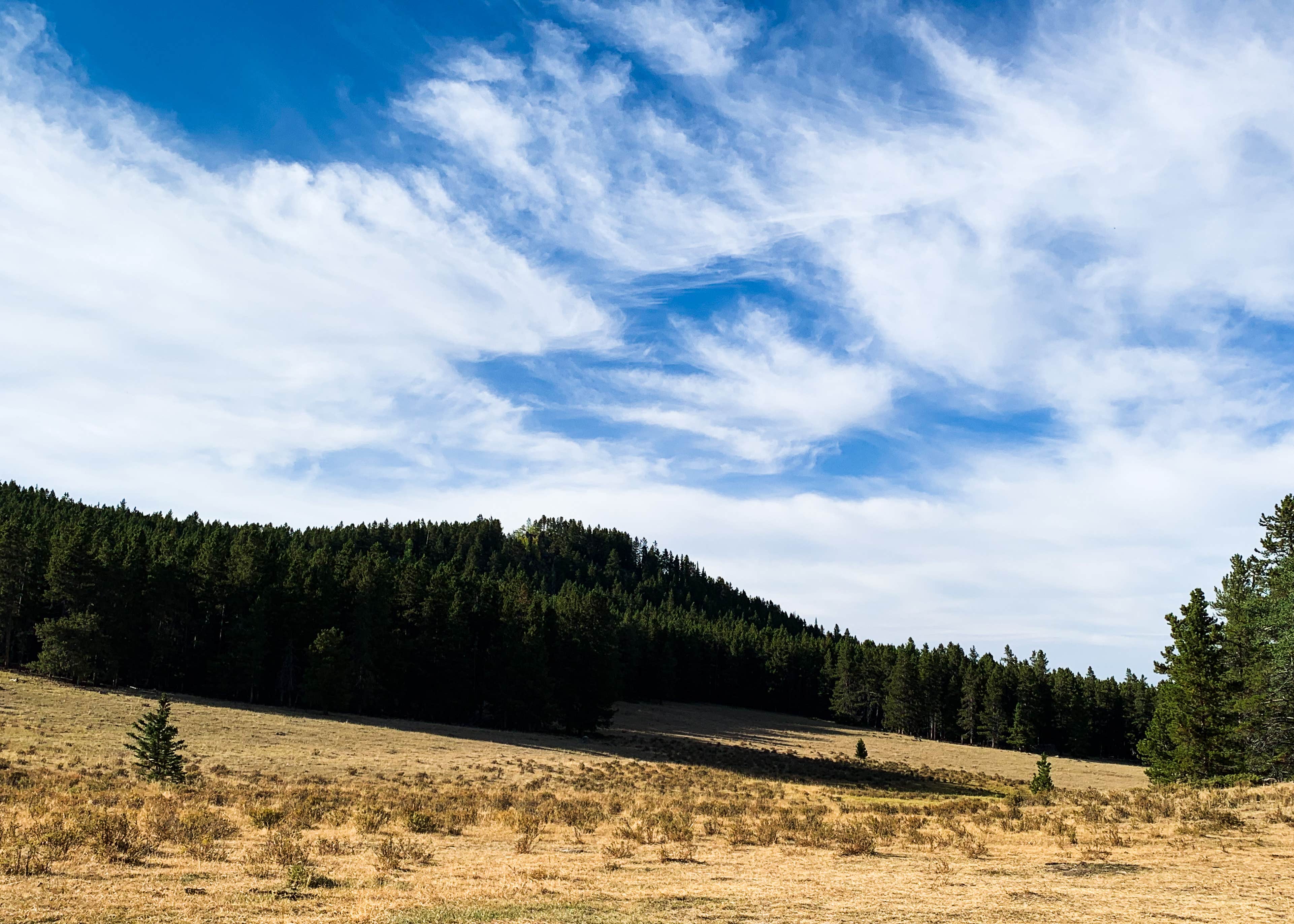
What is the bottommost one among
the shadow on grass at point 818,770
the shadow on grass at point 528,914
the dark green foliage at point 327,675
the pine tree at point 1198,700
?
the shadow on grass at point 818,770

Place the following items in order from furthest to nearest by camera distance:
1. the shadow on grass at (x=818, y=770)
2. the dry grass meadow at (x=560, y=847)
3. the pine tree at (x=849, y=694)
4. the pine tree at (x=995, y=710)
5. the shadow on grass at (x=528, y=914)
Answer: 1. the pine tree at (x=849, y=694)
2. the pine tree at (x=995, y=710)
3. the shadow on grass at (x=818, y=770)
4. the dry grass meadow at (x=560, y=847)
5. the shadow on grass at (x=528, y=914)

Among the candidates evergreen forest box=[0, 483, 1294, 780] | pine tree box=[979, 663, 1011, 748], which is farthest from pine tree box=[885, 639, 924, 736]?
pine tree box=[979, 663, 1011, 748]

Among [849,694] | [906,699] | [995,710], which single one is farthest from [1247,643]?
[849,694]

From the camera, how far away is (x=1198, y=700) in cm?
3700

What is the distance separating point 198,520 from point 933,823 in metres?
161

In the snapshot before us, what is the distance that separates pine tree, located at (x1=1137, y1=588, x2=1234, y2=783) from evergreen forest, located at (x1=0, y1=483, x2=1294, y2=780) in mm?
86

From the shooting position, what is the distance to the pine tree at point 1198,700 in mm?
36281

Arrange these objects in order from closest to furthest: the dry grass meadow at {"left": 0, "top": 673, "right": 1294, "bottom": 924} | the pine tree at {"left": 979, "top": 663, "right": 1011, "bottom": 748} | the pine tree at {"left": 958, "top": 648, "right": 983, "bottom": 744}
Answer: the dry grass meadow at {"left": 0, "top": 673, "right": 1294, "bottom": 924} < the pine tree at {"left": 979, "top": 663, "right": 1011, "bottom": 748} < the pine tree at {"left": 958, "top": 648, "right": 983, "bottom": 744}

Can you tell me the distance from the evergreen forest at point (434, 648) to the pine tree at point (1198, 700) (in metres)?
0.09

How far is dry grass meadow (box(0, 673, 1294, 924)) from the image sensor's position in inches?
481

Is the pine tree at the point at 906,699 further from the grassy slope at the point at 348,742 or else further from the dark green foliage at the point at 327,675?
the dark green foliage at the point at 327,675

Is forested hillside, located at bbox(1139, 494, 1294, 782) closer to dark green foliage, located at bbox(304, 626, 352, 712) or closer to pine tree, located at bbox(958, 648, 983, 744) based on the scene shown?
dark green foliage, located at bbox(304, 626, 352, 712)

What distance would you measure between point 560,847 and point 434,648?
2284 inches

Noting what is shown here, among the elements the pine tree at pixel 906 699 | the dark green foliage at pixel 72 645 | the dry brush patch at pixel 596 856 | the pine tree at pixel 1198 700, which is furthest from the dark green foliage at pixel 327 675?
the pine tree at pixel 906 699
